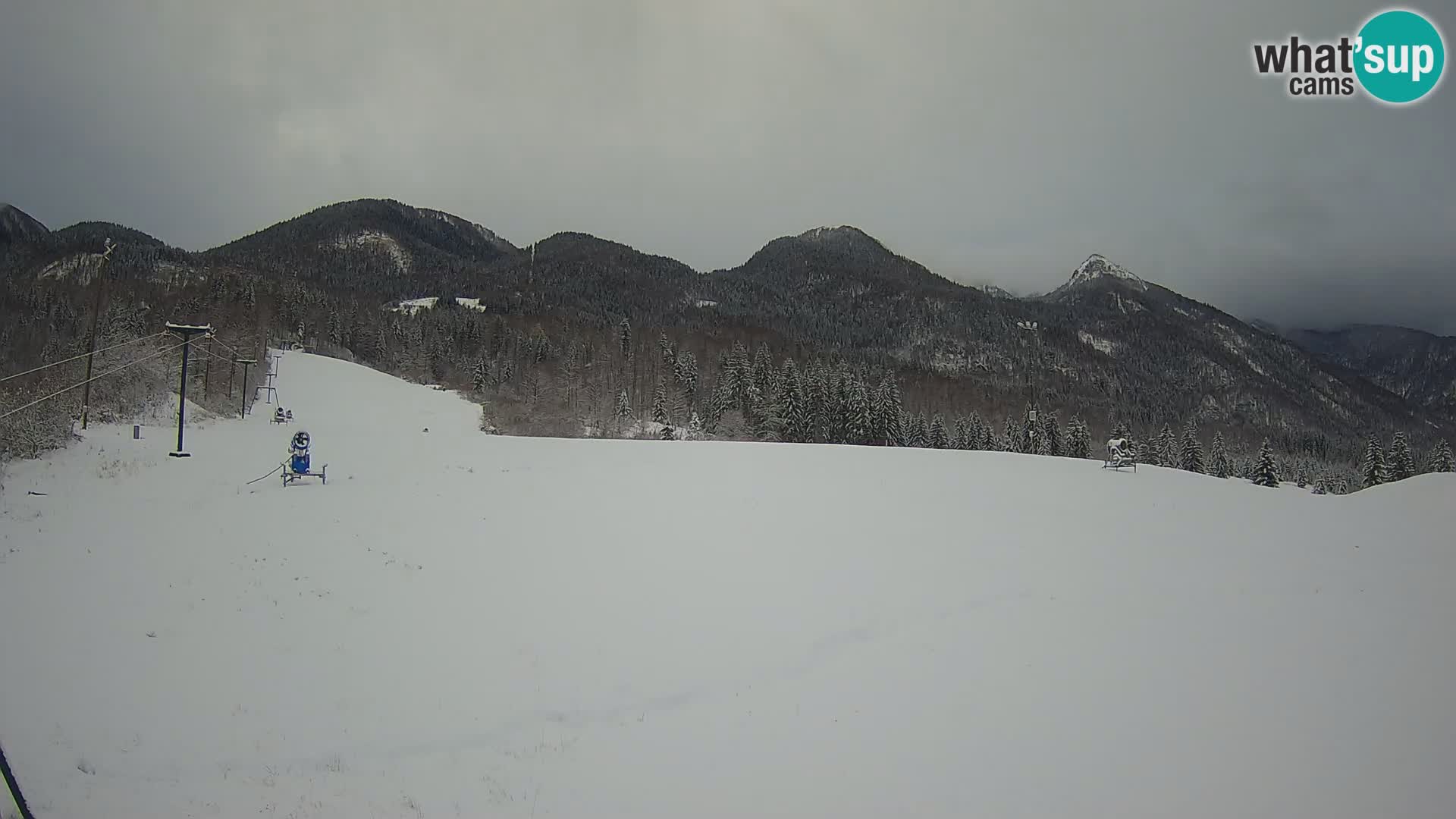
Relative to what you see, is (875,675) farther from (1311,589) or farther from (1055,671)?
(1311,589)

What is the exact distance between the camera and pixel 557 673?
7672 millimetres

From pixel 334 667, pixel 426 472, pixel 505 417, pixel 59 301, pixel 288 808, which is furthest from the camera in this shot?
pixel 59 301

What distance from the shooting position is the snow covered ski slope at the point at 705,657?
5.71 m

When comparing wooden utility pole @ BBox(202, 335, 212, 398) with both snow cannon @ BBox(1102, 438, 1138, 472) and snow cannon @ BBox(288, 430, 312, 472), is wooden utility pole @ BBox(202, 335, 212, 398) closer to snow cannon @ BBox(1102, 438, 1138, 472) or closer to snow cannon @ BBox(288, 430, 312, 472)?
snow cannon @ BBox(288, 430, 312, 472)

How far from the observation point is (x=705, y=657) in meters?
8.19

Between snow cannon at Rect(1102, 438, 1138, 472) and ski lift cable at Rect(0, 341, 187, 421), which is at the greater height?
ski lift cable at Rect(0, 341, 187, 421)

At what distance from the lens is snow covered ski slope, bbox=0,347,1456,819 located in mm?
5711

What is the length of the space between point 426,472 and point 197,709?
522 inches

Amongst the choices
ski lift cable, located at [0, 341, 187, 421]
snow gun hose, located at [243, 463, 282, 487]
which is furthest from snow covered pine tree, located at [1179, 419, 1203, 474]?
ski lift cable, located at [0, 341, 187, 421]

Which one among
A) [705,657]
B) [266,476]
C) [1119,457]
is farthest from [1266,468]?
[266,476]

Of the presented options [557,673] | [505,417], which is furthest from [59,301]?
[557,673]

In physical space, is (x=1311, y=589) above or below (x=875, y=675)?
above

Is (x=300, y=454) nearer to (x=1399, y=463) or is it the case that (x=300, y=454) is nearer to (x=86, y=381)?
(x=86, y=381)

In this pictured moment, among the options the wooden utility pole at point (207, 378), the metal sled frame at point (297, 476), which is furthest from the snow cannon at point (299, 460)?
the wooden utility pole at point (207, 378)
